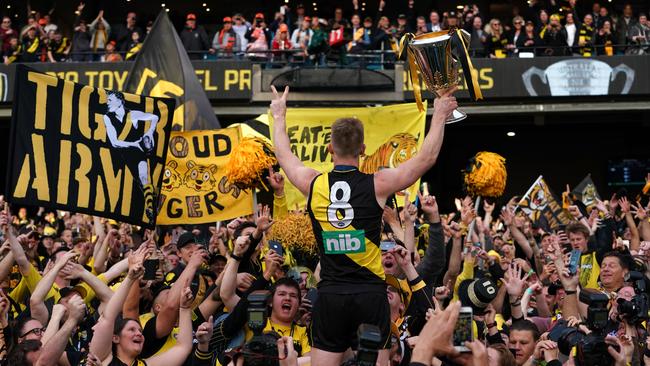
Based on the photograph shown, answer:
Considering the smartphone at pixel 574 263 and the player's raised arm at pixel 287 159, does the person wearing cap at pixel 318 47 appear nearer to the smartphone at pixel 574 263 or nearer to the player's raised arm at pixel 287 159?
the smartphone at pixel 574 263

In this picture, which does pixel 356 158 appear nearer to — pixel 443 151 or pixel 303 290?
pixel 303 290

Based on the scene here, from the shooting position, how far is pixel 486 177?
32.5 ft

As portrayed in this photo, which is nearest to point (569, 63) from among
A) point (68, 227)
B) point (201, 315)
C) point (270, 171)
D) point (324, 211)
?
point (68, 227)

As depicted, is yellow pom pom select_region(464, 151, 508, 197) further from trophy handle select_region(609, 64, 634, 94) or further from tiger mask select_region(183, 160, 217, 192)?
trophy handle select_region(609, 64, 634, 94)

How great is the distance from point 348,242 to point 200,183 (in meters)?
6.06

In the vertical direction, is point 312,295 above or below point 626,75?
below

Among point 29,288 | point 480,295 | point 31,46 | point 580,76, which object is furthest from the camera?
point 31,46

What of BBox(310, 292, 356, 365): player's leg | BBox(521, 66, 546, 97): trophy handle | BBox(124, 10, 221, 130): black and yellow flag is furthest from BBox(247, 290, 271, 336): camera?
BBox(521, 66, 546, 97): trophy handle

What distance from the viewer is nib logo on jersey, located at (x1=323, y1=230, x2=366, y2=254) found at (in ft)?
18.9

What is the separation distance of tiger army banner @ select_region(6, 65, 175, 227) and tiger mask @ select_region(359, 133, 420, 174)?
2.39 metres

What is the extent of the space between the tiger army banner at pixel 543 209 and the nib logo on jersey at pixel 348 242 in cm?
952

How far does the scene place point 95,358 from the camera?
614 centimetres

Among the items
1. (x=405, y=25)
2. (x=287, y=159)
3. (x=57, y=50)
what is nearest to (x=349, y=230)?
(x=287, y=159)

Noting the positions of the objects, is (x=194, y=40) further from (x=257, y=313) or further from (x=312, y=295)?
(x=257, y=313)
